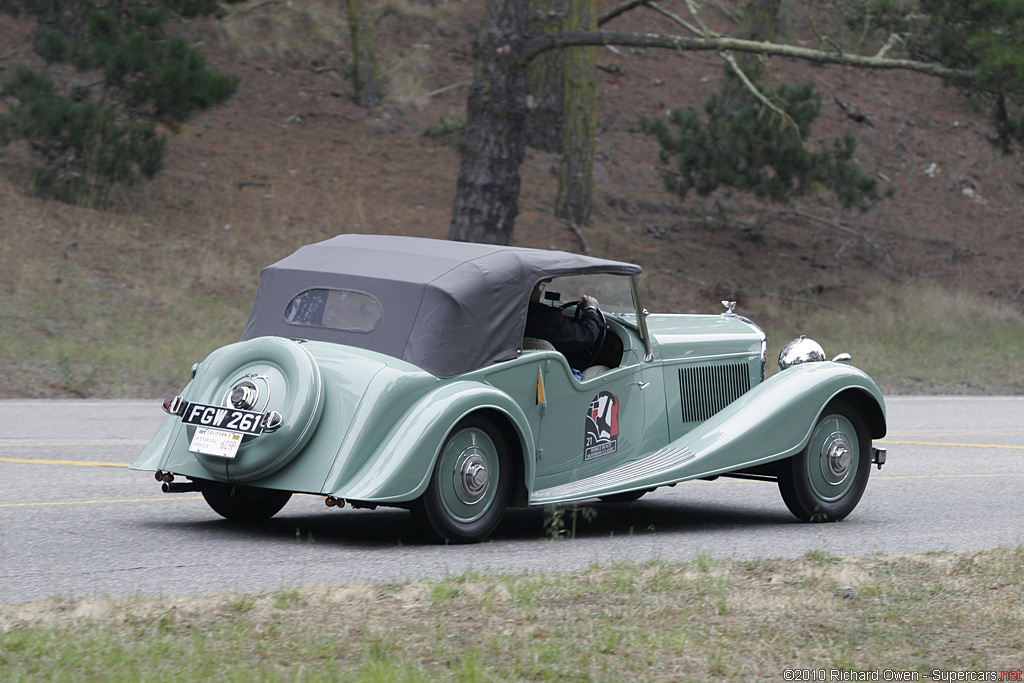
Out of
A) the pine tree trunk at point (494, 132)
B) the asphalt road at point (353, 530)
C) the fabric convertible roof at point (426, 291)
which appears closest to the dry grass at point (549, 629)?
the asphalt road at point (353, 530)

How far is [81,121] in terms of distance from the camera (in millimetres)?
20734

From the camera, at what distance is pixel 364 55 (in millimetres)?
27844

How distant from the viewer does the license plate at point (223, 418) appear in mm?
6508

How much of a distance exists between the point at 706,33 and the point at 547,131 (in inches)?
393

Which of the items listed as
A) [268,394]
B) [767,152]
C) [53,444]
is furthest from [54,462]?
[767,152]

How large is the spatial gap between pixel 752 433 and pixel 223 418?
3115 millimetres

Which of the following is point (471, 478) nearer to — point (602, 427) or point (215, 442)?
point (602, 427)

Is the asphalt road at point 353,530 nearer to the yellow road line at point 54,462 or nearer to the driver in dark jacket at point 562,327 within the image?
the yellow road line at point 54,462

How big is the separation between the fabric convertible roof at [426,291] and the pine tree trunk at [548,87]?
15.8 meters

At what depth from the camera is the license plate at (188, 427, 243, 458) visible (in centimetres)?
655

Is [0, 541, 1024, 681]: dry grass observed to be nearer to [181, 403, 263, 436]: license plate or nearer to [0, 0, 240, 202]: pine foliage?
[181, 403, 263, 436]: license plate

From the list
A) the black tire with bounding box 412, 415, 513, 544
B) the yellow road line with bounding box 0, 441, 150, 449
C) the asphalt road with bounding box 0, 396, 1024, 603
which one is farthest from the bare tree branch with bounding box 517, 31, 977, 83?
the black tire with bounding box 412, 415, 513, 544

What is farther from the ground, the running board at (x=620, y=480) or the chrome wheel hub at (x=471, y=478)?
the chrome wheel hub at (x=471, y=478)

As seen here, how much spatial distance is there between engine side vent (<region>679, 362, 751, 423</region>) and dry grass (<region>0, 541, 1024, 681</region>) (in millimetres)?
2375
